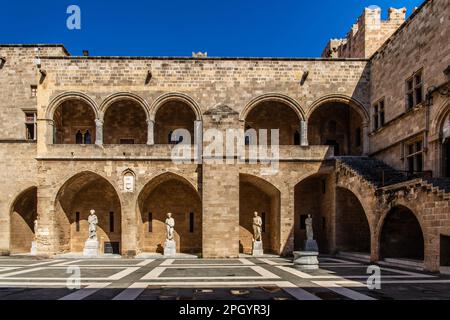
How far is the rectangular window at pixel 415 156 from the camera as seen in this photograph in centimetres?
1644

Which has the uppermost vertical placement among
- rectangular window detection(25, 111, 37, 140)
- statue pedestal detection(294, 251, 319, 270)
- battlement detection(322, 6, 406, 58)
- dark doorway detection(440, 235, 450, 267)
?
battlement detection(322, 6, 406, 58)

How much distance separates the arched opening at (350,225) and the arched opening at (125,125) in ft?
41.1

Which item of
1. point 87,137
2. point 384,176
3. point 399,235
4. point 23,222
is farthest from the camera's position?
point 87,137

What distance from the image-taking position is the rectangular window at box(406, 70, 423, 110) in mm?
16469

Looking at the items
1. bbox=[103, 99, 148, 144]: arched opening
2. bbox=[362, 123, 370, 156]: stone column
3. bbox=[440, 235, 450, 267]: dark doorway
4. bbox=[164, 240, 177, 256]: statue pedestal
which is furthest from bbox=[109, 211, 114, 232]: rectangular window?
bbox=[440, 235, 450, 267]: dark doorway

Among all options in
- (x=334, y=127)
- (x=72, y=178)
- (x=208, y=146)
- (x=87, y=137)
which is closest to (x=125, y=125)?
(x=87, y=137)

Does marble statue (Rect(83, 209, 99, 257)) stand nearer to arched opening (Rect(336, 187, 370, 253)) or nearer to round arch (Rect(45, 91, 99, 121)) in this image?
round arch (Rect(45, 91, 99, 121))

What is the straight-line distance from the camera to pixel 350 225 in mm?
19859

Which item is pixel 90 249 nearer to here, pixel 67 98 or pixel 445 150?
pixel 67 98

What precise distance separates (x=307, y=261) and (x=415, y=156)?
7.60 m

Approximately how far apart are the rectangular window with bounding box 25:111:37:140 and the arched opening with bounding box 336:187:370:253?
18308mm

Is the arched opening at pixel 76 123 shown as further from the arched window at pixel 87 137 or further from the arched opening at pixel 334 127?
the arched opening at pixel 334 127
